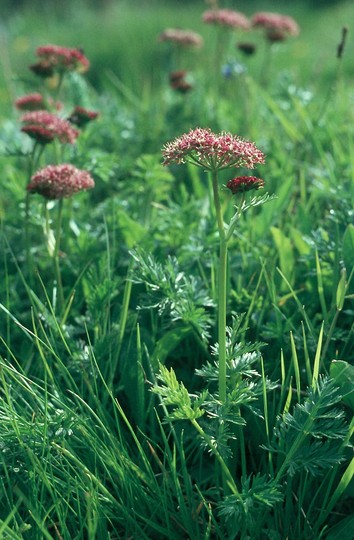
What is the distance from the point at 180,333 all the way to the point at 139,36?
22.8ft

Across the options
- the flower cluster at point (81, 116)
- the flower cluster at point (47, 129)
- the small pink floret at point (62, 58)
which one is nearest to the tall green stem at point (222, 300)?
the flower cluster at point (47, 129)

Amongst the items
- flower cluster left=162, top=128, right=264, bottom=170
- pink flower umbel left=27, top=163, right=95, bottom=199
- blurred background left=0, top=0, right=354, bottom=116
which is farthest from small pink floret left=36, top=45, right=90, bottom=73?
blurred background left=0, top=0, right=354, bottom=116

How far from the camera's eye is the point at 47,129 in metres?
2.38

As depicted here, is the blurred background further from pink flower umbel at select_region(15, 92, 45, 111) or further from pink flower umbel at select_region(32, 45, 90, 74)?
pink flower umbel at select_region(32, 45, 90, 74)

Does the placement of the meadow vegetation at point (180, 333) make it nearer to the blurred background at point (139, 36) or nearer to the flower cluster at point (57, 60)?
the flower cluster at point (57, 60)

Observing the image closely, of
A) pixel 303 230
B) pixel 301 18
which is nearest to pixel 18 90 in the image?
pixel 303 230

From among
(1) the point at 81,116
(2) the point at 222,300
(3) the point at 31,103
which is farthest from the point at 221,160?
(3) the point at 31,103

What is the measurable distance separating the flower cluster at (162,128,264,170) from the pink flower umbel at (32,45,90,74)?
4.66 ft

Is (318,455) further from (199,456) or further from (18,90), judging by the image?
(18,90)

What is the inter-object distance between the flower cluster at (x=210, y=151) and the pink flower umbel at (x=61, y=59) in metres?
1.42

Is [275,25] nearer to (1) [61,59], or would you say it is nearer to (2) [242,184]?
(1) [61,59]

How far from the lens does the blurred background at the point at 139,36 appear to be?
6258 millimetres

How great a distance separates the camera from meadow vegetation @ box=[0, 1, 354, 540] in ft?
5.18

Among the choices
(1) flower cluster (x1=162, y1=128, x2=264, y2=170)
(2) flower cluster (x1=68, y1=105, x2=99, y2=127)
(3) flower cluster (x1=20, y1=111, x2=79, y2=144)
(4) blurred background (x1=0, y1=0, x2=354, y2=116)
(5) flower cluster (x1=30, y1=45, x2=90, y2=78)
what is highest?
(1) flower cluster (x1=162, y1=128, x2=264, y2=170)
